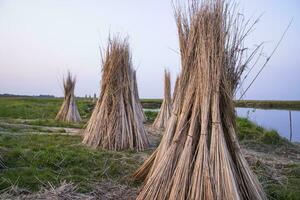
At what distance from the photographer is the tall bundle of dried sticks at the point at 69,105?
44.3 feet

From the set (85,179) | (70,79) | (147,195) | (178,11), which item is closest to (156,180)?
(147,195)

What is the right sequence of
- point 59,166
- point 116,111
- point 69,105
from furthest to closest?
1. point 69,105
2. point 116,111
3. point 59,166

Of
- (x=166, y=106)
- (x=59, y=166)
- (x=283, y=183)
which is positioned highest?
(x=166, y=106)

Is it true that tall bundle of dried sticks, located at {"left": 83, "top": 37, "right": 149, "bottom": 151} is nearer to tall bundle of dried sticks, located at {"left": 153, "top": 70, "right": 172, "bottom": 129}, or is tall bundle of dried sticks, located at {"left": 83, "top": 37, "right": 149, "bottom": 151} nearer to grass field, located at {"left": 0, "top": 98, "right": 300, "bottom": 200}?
grass field, located at {"left": 0, "top": 98, "right": 300, "bottom": 200}

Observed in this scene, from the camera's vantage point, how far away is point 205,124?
3.51 m

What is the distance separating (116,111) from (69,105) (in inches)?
275

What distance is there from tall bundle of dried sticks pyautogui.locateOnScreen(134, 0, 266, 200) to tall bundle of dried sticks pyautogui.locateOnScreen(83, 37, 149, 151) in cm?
323

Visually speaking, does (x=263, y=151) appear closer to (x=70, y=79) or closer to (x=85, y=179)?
(x=85, y=179)

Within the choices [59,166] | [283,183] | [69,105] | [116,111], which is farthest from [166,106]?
[283,183]

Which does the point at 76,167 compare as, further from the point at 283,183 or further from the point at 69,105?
the point at 69,105

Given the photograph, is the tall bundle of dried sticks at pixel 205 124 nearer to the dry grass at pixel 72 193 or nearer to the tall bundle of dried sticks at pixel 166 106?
the dry grass at pixel 72 193

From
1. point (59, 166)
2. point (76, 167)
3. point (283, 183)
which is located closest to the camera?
point (283, 183)

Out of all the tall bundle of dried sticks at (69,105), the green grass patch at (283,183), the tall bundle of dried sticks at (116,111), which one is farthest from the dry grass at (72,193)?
the tall bundle of dried sticks at (69,105)

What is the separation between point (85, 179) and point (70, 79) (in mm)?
9654
